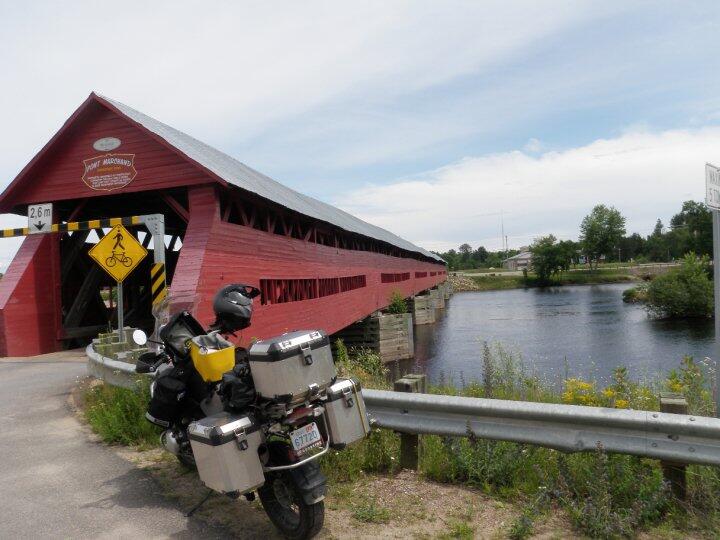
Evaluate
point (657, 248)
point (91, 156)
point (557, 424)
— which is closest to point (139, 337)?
point (557, 424)

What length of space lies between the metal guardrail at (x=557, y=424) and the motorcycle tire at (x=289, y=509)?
0.96 m

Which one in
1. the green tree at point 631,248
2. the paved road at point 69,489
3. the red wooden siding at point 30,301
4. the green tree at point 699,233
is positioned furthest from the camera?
the green tree at point 631,248

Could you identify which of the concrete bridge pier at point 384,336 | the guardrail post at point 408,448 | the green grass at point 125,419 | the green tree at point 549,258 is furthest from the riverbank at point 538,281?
the guardrail post at point 408,448

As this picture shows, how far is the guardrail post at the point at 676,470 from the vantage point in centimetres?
314

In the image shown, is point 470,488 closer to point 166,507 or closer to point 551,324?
point 166,507

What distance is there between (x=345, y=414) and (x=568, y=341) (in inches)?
943

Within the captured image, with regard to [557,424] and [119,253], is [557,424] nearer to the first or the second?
[557,424]

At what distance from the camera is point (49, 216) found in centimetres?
1125

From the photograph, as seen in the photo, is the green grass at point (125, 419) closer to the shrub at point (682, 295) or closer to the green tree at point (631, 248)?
the shrub at point (682, 295)

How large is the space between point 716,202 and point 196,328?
3527mm

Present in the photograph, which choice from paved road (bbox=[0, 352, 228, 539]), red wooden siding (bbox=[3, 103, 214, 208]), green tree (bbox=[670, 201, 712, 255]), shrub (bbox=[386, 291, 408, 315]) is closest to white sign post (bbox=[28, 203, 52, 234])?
red wooden siding (bbox=[3, 103, 214, 208])

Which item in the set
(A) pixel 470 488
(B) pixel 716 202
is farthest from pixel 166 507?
(B) pixel 716 202

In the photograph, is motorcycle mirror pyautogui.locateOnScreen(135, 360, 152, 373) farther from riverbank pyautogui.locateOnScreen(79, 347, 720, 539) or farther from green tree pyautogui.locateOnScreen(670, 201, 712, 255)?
green tree pyautogui.locateOnScreen(670, 201, 712, 255)

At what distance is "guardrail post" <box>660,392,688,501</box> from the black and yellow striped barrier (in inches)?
303
